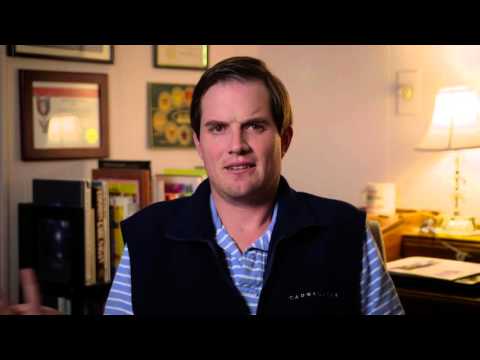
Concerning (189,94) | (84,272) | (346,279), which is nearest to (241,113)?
(346,279)

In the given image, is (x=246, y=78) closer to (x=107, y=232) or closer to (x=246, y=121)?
(x=246, y=121)

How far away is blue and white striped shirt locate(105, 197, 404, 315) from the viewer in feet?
4.27

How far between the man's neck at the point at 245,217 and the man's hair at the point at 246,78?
18 centimetres

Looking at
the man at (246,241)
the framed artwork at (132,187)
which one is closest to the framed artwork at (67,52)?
the framed artwork at (132,187)

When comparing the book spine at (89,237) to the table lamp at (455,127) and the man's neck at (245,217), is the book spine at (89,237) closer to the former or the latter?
the man's neck at (245,217)

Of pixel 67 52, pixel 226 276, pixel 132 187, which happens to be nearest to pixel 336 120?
pixel 132 187

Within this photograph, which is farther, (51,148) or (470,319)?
(51,148)

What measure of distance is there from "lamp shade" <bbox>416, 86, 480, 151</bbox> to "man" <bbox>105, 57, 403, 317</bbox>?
1735mm

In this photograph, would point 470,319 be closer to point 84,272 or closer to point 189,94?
point 84,272

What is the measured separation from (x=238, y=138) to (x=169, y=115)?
223 centimetres

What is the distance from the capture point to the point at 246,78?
133cm

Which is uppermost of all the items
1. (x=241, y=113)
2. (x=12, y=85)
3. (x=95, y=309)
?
(x=12, y=85)

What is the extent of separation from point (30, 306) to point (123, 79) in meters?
2.66
